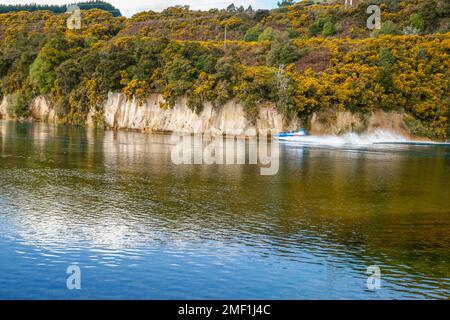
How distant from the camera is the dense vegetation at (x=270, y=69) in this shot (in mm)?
90625

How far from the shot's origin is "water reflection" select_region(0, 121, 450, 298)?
20594 millimetres

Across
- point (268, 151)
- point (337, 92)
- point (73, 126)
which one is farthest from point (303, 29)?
point (268, 151)

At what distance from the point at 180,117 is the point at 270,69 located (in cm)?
1733

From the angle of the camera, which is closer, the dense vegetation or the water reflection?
the water reflection

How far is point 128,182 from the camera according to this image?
41125 mm

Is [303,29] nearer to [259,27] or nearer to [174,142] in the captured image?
[259,27]

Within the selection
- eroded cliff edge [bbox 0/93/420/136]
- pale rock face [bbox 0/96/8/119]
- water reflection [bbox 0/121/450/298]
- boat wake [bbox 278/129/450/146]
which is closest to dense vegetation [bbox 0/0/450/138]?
eroded cliff edge [bbox 0/93/420/136]

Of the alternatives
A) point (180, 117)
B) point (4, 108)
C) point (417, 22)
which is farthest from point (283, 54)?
point (4, 108)

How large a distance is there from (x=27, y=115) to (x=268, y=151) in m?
70.3

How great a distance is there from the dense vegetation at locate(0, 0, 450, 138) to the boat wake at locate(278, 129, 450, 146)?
12.2 feet

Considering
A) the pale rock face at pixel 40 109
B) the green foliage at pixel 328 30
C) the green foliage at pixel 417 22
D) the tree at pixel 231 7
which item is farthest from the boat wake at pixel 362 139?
the tree at pixel 231 7

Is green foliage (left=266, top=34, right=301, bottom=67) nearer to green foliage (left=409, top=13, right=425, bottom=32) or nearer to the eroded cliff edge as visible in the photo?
the eroded cliff edge

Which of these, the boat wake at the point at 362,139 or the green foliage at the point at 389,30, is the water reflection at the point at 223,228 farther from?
the green foliage at the point at 389,30

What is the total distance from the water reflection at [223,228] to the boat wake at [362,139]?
32.6 meters
